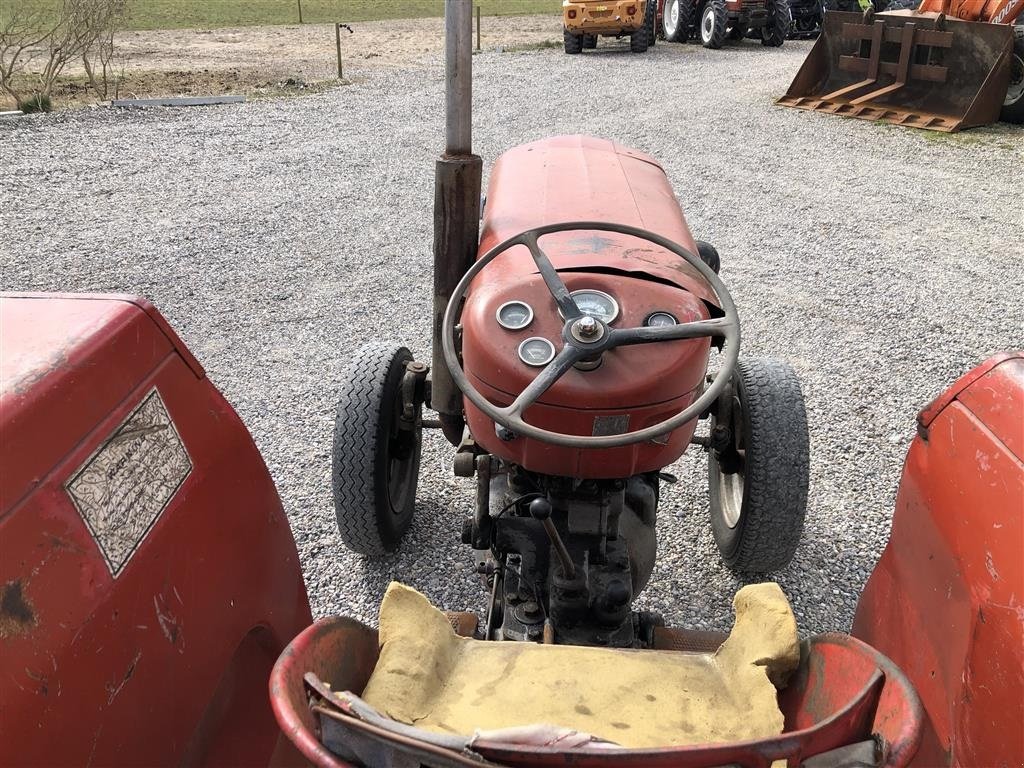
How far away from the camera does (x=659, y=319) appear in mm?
1636

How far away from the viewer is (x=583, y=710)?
1400mm

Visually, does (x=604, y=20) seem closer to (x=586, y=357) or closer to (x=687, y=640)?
(x=687, y=640)

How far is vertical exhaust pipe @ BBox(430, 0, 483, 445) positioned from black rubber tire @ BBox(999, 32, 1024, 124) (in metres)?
8.06

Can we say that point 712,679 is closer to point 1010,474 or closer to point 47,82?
point 1010,474

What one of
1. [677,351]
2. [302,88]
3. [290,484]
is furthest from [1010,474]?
[302,88]

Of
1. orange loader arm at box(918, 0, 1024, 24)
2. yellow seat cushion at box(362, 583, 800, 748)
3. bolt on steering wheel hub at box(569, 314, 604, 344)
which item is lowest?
yellow seat cushion at box(362, 583, 800, 748)

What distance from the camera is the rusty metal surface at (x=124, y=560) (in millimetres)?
1051

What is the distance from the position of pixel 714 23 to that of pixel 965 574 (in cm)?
1422

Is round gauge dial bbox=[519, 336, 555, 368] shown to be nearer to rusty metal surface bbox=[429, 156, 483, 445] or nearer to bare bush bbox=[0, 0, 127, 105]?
rusty metal surface bbox=[429, 156, 483, 445]

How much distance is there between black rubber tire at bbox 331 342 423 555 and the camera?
2414mm

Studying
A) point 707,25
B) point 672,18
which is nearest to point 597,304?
point 707,25

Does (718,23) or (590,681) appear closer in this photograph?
(590,681)

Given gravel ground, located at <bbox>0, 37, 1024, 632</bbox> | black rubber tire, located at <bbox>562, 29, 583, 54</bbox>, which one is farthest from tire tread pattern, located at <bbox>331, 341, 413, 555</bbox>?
black rubber tire, located at <bbox>562, 29, 583, 54</bbox>

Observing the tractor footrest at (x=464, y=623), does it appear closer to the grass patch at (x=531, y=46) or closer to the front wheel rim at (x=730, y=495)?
the front wheel rim at (x=730, y=495)
